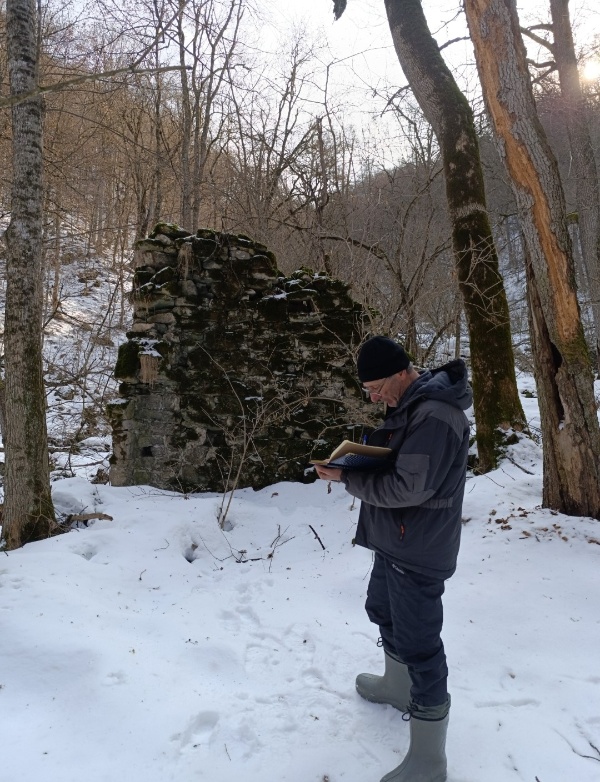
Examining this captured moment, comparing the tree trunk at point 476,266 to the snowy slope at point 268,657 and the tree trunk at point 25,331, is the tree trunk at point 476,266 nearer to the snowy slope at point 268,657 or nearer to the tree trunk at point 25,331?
the snowy slope at point 268,657

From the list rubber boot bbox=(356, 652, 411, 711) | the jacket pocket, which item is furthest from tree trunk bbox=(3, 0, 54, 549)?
the jacket pocket

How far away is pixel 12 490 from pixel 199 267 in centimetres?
373

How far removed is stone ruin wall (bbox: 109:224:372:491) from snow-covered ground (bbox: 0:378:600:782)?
1.94 metres

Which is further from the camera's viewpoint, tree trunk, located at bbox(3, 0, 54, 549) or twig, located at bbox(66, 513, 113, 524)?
twig, located at bbox(66, 513, 113, 524)

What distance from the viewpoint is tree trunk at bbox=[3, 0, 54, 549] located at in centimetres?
434

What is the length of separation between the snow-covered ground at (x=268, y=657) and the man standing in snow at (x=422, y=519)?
32 cm

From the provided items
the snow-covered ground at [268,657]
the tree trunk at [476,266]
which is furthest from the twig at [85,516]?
the tree trunk at [476,266]

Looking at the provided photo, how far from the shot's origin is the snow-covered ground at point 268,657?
213 centimetres

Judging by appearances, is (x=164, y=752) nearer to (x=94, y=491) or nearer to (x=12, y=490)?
(x=12, y=490)

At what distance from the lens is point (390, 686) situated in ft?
8.09

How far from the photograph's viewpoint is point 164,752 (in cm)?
217

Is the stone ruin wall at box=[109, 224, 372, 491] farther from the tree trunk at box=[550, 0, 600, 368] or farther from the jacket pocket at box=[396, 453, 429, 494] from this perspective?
the tree trunk at box=[550, 0, 600, 368]

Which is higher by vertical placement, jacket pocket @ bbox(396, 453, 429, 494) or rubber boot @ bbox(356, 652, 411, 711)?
jacket pocket @ bbox(396, 453, 429, 494)

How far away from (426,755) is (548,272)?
3.49 m
